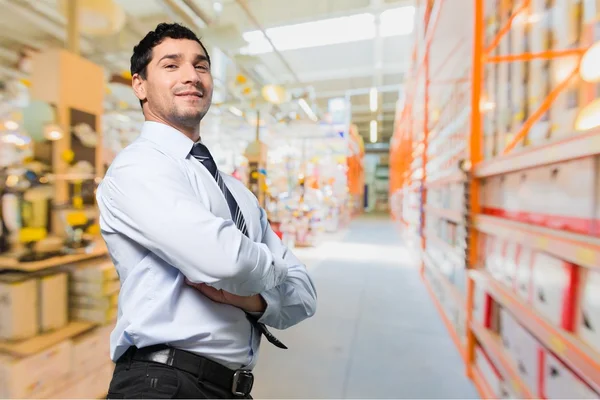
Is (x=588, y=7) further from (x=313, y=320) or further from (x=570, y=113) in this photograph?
(x=313, y=320)

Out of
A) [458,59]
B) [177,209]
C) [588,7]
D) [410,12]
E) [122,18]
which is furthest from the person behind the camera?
[410,12]

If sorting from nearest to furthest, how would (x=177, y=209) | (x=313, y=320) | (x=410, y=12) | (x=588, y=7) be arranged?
(x=177, y=209) → (x=588, y=7) → (x=313, y=320) → (x=410, y=12)

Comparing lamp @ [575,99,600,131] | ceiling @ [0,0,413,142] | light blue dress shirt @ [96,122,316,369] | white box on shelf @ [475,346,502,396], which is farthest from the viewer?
ceiling @ [0,0,413,142]

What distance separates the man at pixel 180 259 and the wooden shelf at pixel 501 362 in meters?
1.23

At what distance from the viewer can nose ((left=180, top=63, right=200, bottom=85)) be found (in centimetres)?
102

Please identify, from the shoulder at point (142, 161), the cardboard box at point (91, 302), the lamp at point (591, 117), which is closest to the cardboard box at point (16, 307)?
the cardboard box at point (91, 302)

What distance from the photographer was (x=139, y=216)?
819 millimetres

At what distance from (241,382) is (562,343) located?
117 centimetres

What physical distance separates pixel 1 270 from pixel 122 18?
2.34 meters

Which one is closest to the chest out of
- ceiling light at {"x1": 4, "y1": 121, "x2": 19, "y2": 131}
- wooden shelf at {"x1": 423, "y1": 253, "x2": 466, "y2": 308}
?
wooden shelf at {"x1": 423, "y1": 253, "x2": 466, "y2": 308}

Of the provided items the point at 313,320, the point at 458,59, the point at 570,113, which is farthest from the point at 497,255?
the point at 458,59

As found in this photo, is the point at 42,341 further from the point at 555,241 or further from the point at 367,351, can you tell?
the point at 555,241

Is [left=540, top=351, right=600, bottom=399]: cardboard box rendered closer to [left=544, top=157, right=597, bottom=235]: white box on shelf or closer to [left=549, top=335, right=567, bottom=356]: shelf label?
[left=549, top=335, right=567, bottom=356]: shelf label

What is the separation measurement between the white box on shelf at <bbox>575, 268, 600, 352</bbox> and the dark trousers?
1.28 metres
